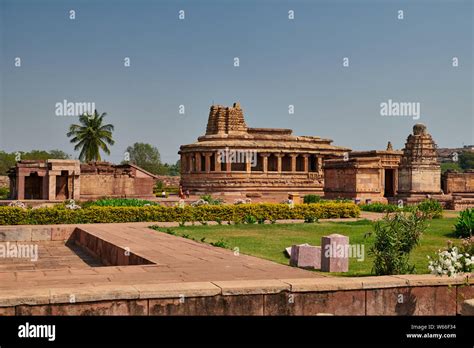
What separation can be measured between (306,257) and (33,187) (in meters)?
23.9

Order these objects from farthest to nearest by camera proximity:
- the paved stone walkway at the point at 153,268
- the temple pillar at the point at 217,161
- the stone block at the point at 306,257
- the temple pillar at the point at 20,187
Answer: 1. the temple pillar at the point at 217,161
2. the temple pillar at the point at 20,187
3. the stone block at the point at 306,257
4. the paved stone walkway at the point at 153,268

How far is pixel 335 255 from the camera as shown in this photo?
962 cm

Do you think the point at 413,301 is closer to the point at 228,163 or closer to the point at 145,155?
the point at 228,163

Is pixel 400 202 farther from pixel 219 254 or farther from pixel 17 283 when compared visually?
pixel 17 283

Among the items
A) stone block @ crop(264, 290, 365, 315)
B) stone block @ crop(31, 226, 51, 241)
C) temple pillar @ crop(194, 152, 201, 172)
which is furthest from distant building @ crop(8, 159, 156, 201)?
stone block @ crop(264, 290, 365, 315)

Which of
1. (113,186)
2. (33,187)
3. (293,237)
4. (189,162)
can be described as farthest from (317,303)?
(189,162)

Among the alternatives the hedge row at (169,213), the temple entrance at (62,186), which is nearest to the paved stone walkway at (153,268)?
the hedge row at (169,213)

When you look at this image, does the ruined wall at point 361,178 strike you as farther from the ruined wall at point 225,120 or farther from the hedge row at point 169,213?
the ruined wall at point 225,120

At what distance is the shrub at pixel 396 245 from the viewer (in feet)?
27.6

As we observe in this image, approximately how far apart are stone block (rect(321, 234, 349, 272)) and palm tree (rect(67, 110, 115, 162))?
50.3 meters

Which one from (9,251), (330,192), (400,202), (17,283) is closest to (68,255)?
(9,251)

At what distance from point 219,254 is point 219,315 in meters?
4.46

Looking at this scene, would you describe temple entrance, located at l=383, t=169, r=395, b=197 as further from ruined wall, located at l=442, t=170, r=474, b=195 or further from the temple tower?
the temple tower

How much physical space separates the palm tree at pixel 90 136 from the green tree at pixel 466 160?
90.8 m
